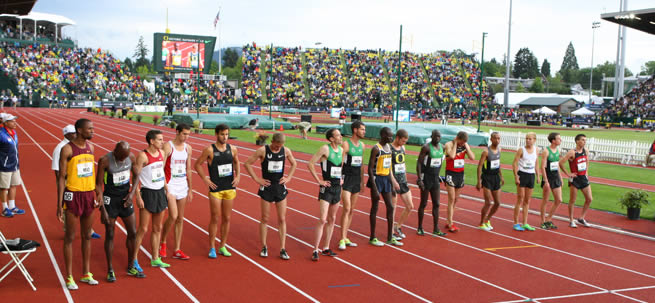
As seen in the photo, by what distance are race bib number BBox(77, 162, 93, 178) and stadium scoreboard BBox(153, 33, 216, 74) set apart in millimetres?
57703

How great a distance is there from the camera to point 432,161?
32.0 feet

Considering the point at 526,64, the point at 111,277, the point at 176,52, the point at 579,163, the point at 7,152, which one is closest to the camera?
the point at 111,277

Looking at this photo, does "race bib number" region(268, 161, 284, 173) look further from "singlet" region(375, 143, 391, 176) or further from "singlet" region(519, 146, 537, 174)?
"singlet" region(519, 146, 537, 174)

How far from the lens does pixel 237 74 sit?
14162 cm

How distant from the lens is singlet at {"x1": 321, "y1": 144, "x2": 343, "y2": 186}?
27.0ft

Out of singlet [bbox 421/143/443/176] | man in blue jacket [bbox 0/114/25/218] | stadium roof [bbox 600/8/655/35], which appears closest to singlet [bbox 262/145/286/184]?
singlet [bbox 421/143/443/176]

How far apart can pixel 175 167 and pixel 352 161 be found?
8.98 ft

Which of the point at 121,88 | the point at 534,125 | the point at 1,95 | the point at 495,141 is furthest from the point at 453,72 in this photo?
the point at 495,141

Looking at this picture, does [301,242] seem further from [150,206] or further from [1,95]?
[1,95]

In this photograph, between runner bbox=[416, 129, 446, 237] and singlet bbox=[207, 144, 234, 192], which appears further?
runner bbox=[416, 129, 446, 237]

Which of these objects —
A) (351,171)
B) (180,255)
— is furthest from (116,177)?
(351,171)

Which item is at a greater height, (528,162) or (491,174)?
(528,162)

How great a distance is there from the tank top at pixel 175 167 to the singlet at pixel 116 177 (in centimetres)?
87

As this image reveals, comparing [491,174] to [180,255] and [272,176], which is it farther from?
[180,255]
